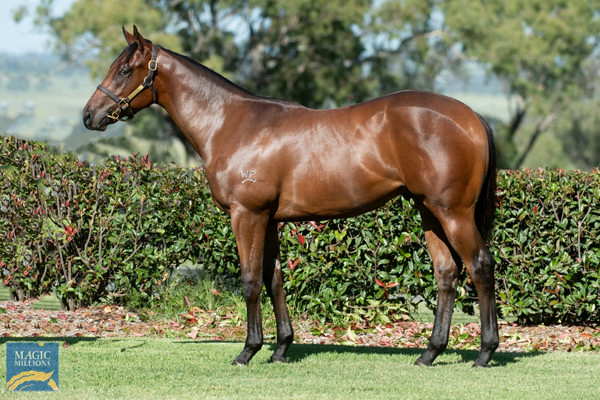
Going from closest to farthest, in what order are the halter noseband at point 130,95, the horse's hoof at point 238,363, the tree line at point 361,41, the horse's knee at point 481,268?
the horse's knee at point 481,268 < the horse's hoof at point 238,363 < the halter noseband at point 130,95 < the tree line at point 361,41

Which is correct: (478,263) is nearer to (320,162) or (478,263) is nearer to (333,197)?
(333,197)

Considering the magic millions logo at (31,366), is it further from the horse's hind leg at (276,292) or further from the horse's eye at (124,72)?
the horse's eye at (124,72)

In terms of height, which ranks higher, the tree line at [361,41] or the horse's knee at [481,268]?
the tree line at [361,41]

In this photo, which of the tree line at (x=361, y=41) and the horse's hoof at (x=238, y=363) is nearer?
the horse's hoof at (x=238, y=363)

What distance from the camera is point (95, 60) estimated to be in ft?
80.8

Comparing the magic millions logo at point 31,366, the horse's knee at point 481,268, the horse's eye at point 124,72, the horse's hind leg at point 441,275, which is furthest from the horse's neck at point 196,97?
the horse's knee at point 481,268

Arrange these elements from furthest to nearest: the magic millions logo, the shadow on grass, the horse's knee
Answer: the shadow on grass < the horse's knee < the magic millions logo

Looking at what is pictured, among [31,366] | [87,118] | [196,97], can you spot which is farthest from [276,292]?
[87,118]

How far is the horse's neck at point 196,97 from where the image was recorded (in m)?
5.68

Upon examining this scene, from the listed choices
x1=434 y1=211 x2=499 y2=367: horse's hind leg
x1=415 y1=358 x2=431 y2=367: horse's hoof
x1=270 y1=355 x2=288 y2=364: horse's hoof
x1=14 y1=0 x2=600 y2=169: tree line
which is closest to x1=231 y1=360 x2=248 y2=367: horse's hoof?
x1=270 y1=355 x2=288 y2=364: horse's hoof

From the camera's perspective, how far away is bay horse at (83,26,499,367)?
5195 millimetres

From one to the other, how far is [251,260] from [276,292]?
1.62 ft

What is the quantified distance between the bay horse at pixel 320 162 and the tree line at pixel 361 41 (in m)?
20.5

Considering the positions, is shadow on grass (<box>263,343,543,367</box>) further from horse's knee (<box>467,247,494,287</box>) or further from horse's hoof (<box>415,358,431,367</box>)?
horse's knee (<box>467,247,494,287</box>)
